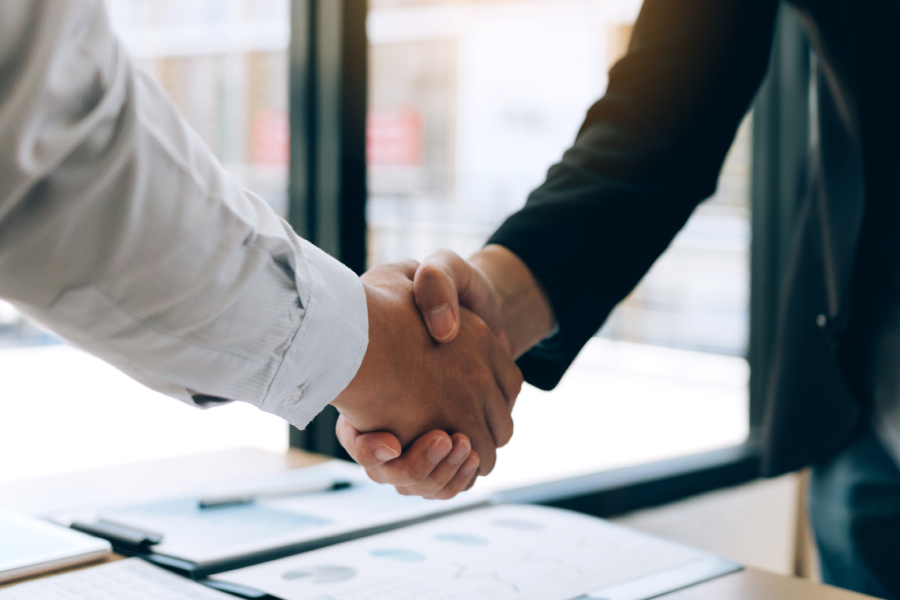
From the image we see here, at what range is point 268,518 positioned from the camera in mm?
839

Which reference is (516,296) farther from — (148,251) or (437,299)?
(148,251)

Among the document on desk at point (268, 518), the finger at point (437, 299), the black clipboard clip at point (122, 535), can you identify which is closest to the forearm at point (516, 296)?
the finger at point (437, 299)

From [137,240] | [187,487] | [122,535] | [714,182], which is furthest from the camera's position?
[714,182]

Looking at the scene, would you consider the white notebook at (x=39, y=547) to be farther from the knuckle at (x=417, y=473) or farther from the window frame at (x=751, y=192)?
the window frame at (x=751, y=192)

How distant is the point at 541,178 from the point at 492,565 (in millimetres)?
1551

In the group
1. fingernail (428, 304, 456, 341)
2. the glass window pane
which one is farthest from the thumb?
the glass window pane

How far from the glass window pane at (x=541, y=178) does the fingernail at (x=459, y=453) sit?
1.24 meters

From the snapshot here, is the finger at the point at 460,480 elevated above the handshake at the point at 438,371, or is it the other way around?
the handshake at the point at 438,371

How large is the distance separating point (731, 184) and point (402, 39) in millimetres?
1094

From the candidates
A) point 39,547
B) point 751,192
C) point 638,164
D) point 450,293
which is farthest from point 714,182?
point 751,192

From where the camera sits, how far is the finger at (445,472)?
833 mm

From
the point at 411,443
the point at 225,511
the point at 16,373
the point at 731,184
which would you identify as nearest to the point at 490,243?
the point at 411,443

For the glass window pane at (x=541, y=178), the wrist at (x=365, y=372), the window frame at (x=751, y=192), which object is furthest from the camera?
the glass window pane at (x=541, y=178)

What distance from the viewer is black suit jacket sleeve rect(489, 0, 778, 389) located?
1.01m
